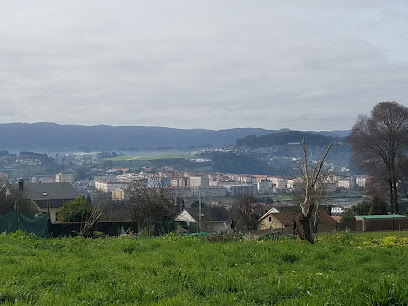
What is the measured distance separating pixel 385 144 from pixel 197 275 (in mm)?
46079

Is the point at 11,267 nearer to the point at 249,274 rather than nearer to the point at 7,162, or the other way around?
the point at 249,274

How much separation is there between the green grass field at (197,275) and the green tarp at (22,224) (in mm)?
9139

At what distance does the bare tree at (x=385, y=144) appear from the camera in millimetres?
49531

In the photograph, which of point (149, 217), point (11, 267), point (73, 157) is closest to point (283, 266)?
point (11, 267)

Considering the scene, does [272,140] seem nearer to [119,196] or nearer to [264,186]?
[264,186]

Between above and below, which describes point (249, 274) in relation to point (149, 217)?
above

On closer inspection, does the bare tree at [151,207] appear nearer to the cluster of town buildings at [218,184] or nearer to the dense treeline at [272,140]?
the cluster of town buildings at [218,184]

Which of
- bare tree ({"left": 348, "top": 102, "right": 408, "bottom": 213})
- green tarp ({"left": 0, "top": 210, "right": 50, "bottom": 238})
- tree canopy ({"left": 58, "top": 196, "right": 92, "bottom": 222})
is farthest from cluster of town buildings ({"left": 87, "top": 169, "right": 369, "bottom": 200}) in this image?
green tarp ({"left": 0, "top": 210, "right": 50, "bottom": 238})

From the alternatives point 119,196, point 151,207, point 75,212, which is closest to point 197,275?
point 75,212

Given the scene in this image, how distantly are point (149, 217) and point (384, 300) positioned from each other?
32478 millimetres

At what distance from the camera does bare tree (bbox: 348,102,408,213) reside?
49.5 m

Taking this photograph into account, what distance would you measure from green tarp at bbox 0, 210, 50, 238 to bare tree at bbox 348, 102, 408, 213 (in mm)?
36549

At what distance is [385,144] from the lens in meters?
50.1

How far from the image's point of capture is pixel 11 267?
780cm
